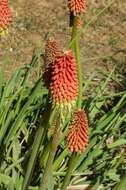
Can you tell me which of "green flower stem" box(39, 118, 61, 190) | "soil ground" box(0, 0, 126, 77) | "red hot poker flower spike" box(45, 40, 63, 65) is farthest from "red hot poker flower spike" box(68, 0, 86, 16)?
"soil ground" box(0, 0, 126, 77)

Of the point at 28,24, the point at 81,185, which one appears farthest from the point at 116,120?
the point at 28,24

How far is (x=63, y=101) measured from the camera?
232cm

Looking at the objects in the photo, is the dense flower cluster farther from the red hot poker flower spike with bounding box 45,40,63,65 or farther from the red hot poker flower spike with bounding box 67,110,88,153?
the red hot poker flower spike with bounding box 67,110,88,153

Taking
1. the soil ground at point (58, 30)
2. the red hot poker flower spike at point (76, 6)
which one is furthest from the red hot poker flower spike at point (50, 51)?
the soil ground at point (58, 30)

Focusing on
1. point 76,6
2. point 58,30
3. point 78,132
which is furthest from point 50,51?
point 58,30

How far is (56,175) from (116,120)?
669mm

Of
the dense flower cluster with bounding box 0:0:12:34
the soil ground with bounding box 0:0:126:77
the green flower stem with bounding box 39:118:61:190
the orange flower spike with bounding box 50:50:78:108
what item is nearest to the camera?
the orange flower spike with bounding box 50:50:78:108

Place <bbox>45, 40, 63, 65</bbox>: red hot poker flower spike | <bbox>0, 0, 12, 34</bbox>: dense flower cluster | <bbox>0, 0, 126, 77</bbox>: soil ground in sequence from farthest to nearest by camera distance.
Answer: <bbox>0, 0, 126, 77</bbox>: soil ground → <bbox>45, 40, 63, 65</bbox>: red hot poker flower spike → <bbox>0, 0, 12, 34</bbox>: dense flower cluster

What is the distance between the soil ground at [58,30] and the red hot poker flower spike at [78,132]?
10.4 ft

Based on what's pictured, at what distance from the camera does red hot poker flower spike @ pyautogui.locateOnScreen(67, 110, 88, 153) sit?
8.45 feet

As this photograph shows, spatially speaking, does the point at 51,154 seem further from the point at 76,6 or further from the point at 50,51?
the point at 76,6

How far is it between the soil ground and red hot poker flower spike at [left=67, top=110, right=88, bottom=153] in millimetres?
3176

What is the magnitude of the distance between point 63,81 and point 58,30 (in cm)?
430

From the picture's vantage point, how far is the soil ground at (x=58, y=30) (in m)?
6.06
